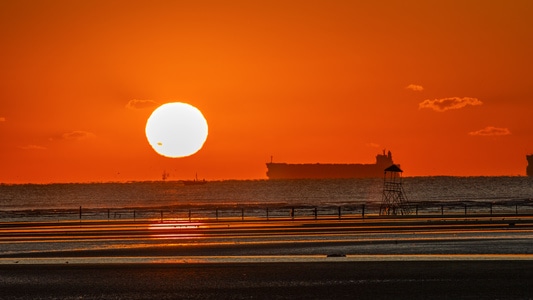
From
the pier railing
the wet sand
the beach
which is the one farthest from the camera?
the pier railing

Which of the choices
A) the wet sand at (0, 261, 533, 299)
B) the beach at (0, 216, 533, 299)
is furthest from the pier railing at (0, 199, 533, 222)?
the wet sand at (0, 261, 533, 299)

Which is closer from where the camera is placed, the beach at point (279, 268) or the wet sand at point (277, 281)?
the wet sand at point (277, 281)

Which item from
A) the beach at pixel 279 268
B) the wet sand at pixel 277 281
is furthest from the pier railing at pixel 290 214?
the wet sand at pixel 277 281

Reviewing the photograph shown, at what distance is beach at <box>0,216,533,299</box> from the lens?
773 inches

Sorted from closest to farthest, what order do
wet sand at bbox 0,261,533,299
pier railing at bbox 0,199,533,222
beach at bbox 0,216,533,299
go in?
wet sand at bbox 0,261,533,299, beach at bbox 0,216,533,299, pier railing at bbox 0,199,533,222

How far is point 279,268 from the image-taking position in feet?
82.2

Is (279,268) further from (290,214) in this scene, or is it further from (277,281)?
(290,214)

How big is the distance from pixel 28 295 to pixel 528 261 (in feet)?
47.8

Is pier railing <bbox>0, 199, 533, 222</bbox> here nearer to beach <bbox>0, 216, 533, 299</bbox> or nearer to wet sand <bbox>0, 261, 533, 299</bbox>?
beach <bbox>0, 216, 533, 299</bbox>

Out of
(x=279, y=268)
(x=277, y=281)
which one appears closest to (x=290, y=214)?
(x=279, y=268)

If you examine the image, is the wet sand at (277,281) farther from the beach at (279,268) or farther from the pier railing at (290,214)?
the pier railing at (290,214)

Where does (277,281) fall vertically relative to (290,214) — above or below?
above

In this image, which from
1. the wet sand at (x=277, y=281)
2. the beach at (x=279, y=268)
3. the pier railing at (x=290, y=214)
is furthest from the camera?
the pier railing at (x=290, y=214)

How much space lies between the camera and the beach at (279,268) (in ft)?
64.4
